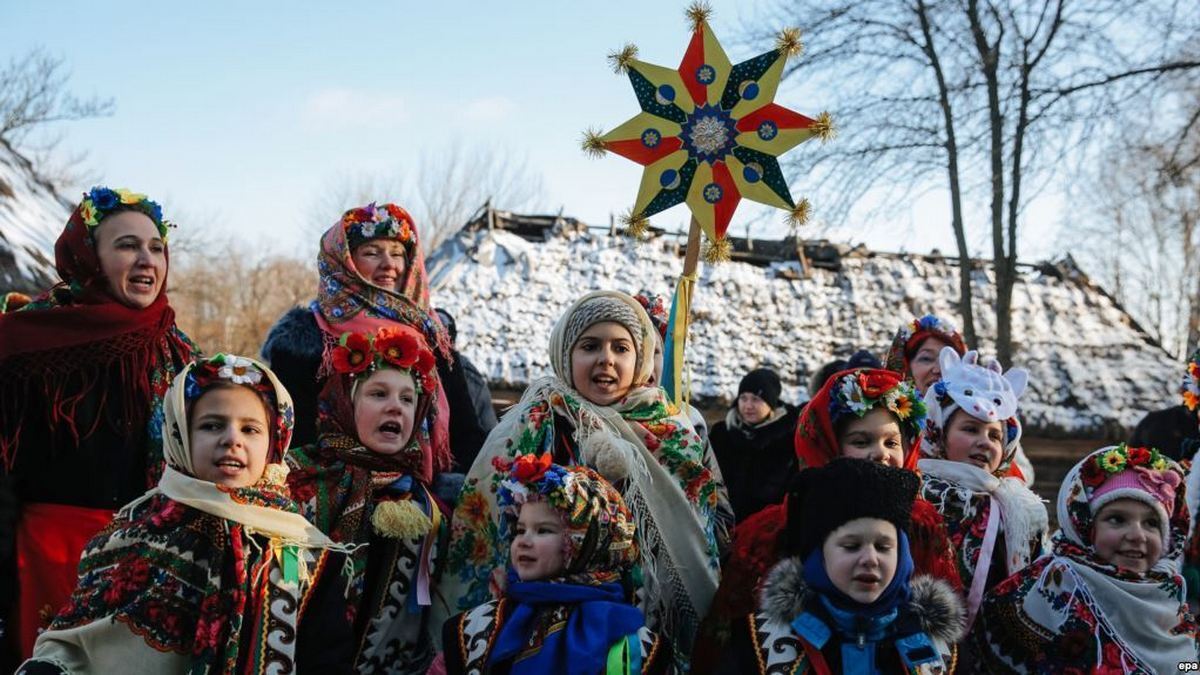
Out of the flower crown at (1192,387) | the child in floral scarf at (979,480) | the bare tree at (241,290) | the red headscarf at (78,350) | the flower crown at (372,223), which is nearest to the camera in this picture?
the red headscarf at (78,350)

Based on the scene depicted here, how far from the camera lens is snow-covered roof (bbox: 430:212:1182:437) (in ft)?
43.7

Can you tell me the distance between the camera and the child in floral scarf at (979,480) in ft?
13.1

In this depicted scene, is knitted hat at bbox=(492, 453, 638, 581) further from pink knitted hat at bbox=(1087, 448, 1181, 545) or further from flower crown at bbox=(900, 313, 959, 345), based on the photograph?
flower crown at bbox=(900, 313, 959, 345)

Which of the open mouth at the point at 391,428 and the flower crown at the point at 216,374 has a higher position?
the flower crown at the point at 216,374

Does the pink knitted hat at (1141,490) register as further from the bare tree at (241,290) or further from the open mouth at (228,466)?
the bare tree at (241,290)

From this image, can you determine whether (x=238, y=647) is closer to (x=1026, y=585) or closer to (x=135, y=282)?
(x=135, y=282)

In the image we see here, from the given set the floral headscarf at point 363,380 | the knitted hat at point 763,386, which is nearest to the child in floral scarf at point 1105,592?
the floral headscarf at point 363,380

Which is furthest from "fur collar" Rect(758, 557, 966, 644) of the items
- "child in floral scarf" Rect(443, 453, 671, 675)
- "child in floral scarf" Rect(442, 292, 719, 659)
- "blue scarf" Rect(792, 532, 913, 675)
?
"child in floral scarf" Rect(442, 292, 719, 659)

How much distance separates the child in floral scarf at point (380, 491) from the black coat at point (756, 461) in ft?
8.16

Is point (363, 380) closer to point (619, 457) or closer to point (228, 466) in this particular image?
point (228, 466)

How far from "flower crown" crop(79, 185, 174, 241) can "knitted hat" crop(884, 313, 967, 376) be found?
350cm

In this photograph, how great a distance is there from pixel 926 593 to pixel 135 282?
2.79 metres

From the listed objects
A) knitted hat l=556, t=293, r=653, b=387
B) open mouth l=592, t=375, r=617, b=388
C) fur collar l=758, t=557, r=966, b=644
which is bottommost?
fur collar l=758, t=557, r=966, b=644

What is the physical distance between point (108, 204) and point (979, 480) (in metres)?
3.30
